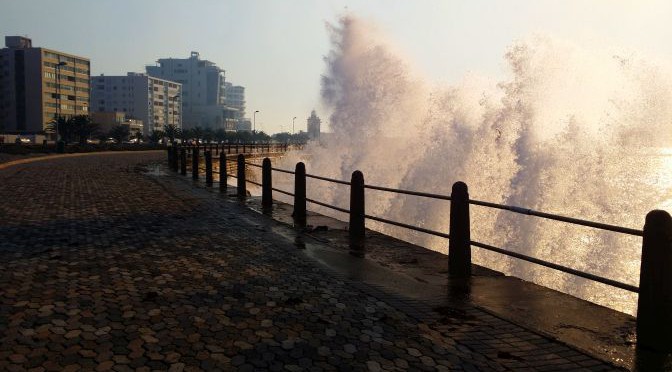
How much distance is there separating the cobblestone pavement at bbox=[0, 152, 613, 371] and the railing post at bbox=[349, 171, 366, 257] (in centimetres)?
126

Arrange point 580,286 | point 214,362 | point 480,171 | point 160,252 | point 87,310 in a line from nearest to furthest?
point 214,362 < point 87,310 < point 160,252 < point 580,286 < point 480,171

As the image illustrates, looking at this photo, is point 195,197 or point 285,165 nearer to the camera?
point 195,197

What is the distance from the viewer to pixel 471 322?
5035mm

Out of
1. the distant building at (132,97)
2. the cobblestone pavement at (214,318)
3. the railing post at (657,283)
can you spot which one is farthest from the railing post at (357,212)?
the distant building at (132,97)

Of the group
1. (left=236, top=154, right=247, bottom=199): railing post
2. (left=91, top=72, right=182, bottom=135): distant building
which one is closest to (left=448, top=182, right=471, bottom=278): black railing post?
(left=236, top=154, right=247, bottom=199): railing post

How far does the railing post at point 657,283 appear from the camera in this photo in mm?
4297

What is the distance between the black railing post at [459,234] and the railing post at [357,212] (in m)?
2.17

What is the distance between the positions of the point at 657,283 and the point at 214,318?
3.66 meters

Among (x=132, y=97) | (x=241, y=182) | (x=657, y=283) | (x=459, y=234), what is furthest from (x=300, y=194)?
(x=132, y=97)

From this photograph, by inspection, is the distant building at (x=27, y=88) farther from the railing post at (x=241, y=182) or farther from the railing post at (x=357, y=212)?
the railing post at (x=357, y=212)

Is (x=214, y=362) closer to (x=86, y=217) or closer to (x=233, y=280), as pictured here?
(x=233, y=280)

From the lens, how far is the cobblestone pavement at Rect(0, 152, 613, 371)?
3971 mm

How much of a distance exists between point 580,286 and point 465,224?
25.6 m

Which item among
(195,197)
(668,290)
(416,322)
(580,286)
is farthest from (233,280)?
(580,286)
